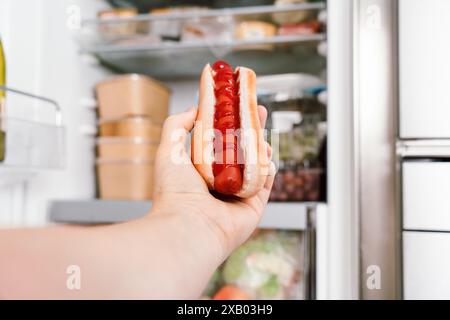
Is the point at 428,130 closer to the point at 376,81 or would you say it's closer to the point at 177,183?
the point at 376,81

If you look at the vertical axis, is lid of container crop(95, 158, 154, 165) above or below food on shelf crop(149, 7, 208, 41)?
below

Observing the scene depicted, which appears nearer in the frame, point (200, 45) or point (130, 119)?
point (200, 45)

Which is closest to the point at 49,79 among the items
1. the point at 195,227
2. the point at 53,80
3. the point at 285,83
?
the point at 53,80

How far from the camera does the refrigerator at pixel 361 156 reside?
0.93 m

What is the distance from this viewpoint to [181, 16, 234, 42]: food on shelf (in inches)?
49.5

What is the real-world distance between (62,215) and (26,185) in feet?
0.36

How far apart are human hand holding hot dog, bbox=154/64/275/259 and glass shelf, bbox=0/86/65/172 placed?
40cm

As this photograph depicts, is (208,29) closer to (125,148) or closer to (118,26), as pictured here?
(118,26)

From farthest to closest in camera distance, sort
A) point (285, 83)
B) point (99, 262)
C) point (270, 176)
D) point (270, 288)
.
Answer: point (285, 83)
point (270, 288)
point (270, 176)
point (99, 262)

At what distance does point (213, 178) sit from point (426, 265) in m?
0.54

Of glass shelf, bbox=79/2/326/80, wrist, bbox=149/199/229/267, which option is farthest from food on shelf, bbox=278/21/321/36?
wrist, bbox=149/199/229/267

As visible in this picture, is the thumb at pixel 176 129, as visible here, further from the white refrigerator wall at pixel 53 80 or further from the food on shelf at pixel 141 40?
the food on shelf at pixel 141 40

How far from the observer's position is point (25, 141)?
36.6 inches

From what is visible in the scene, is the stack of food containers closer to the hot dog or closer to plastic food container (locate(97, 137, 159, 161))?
plastic food container (locate(97, 137, 159, 161))
